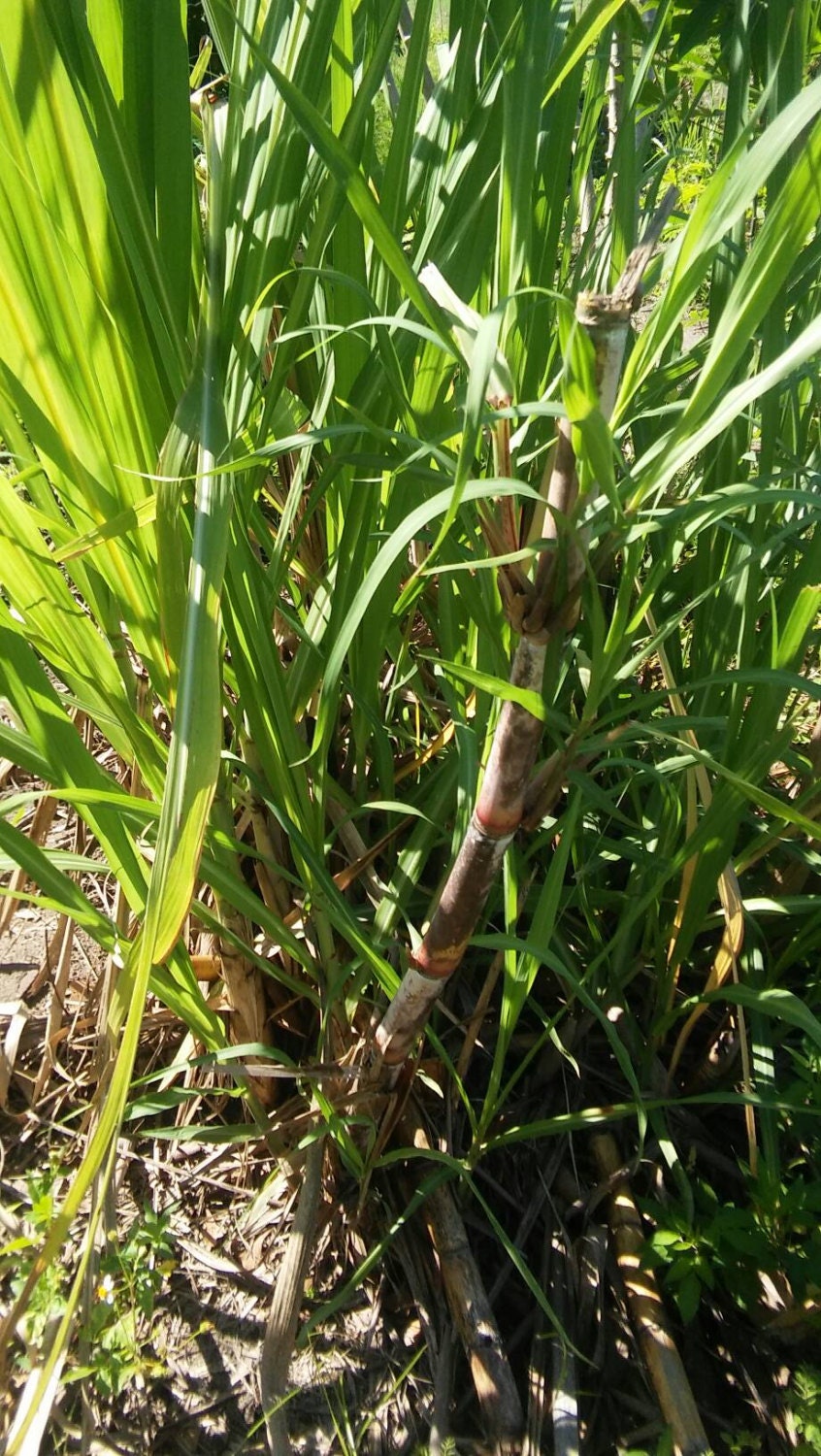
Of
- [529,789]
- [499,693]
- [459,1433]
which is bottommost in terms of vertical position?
[459,1433]

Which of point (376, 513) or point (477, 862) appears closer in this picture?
point (477, 862)

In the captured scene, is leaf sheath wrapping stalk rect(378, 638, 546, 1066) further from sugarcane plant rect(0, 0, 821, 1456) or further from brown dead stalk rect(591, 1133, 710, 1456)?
brown dead stalk rect(591, 1133, 710, 1456)

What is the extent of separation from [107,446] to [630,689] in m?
0.46

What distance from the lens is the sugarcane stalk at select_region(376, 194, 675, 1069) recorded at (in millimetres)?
382

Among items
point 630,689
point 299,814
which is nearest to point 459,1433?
point 299,814

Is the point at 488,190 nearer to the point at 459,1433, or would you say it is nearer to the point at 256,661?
the point at 256,661

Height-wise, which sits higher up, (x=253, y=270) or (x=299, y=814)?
(x=253, y=270)

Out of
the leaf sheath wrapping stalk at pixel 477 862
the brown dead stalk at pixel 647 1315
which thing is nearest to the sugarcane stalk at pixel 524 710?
the leaf sheath wrapping stalk at pixel 477 862

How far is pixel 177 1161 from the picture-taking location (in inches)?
36.4

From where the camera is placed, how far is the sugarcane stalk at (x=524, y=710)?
382mm

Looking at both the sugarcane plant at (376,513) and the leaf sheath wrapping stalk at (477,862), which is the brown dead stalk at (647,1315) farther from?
the leaf sheath wrapping stalk at (477,862)

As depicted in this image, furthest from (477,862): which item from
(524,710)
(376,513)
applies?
(376,513)

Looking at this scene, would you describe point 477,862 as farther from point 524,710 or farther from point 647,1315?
point 647,1315

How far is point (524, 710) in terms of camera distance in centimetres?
50
